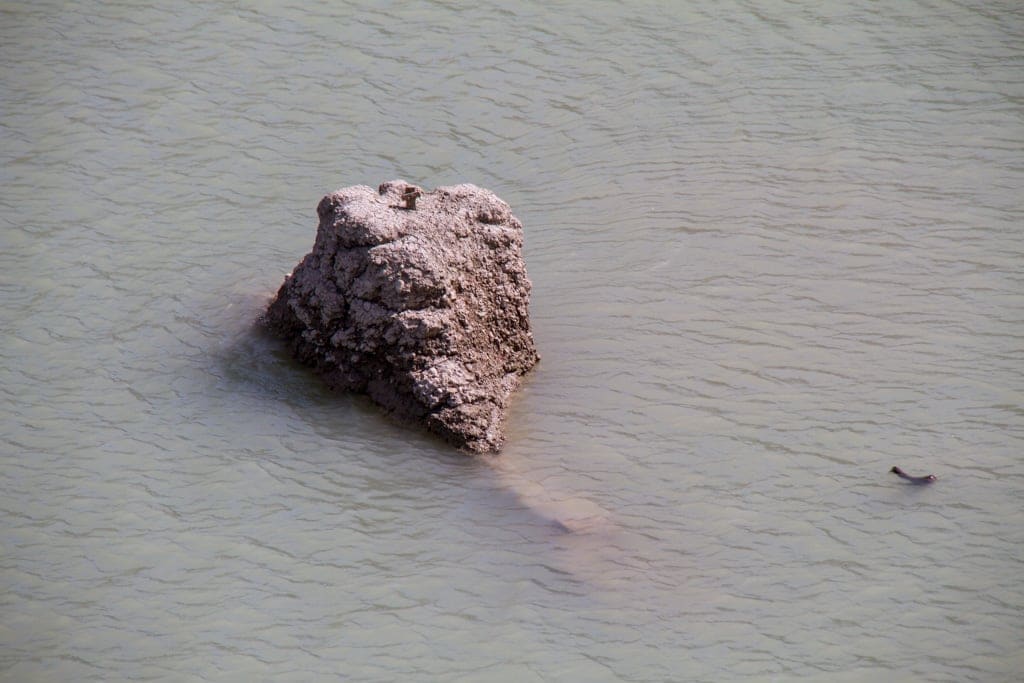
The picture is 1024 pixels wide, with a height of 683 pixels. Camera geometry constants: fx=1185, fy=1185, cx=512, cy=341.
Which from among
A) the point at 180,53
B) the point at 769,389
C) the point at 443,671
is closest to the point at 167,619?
the point at 443,671

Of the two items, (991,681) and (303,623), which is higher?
(991,681)

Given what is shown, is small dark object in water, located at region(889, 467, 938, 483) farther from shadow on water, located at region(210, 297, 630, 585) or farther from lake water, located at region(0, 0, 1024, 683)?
shadow on water, located at region(210, 297, 630, 585)

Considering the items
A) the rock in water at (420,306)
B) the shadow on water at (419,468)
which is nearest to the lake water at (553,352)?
the shadow on water at (419,468)

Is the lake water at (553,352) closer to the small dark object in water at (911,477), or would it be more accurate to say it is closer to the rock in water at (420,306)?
the small dark object in water at (911,477)

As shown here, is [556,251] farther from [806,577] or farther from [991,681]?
[991,681]

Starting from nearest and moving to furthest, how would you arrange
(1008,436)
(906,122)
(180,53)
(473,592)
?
(473,592) < (1008,436) < (906,122) < (180,53)

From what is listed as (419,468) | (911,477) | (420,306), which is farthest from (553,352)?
(911,477)

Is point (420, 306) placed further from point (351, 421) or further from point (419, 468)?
point (419, 468)

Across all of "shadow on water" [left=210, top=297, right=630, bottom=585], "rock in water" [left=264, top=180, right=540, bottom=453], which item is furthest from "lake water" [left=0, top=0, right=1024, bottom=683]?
"rock in water" [left=264, top=180, right=540, bottom=453]
